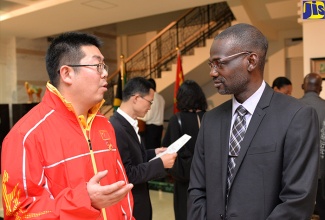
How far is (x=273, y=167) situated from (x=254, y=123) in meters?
0.19

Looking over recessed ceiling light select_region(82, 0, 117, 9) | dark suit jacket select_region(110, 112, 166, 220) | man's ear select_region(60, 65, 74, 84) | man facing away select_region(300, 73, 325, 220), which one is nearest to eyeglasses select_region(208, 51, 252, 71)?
man's ear select_region(60, 65, 74, 84)

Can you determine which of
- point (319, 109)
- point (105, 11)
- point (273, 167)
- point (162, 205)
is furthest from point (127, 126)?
point (105, 11)

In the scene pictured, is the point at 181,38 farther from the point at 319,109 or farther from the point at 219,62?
the point at 219,62

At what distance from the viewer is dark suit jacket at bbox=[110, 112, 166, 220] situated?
6.93ft

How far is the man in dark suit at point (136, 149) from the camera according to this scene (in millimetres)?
2123

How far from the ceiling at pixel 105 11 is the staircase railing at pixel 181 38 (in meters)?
1.63

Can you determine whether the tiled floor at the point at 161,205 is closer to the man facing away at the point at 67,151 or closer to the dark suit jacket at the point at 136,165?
the dark suit jacket at the point at 136,165

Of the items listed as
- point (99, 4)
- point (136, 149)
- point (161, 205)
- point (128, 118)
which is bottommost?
point (161, 205)

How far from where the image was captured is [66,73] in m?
1.49

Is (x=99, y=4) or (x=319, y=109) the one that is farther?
(x=99, y=4)

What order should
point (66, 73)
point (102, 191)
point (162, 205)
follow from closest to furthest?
1. point (102, 191)
2. point (66, 73)
3. point (162, 205)

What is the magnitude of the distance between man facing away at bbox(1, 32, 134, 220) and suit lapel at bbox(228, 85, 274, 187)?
1.49ft

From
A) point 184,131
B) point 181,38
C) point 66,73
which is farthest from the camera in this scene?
point 181,38

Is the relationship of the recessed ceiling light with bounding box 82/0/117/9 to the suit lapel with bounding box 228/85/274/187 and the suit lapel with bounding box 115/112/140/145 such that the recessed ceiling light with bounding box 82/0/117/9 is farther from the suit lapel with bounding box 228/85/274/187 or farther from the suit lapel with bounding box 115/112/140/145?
the suit lapel with bounding box 228/85/274/187
